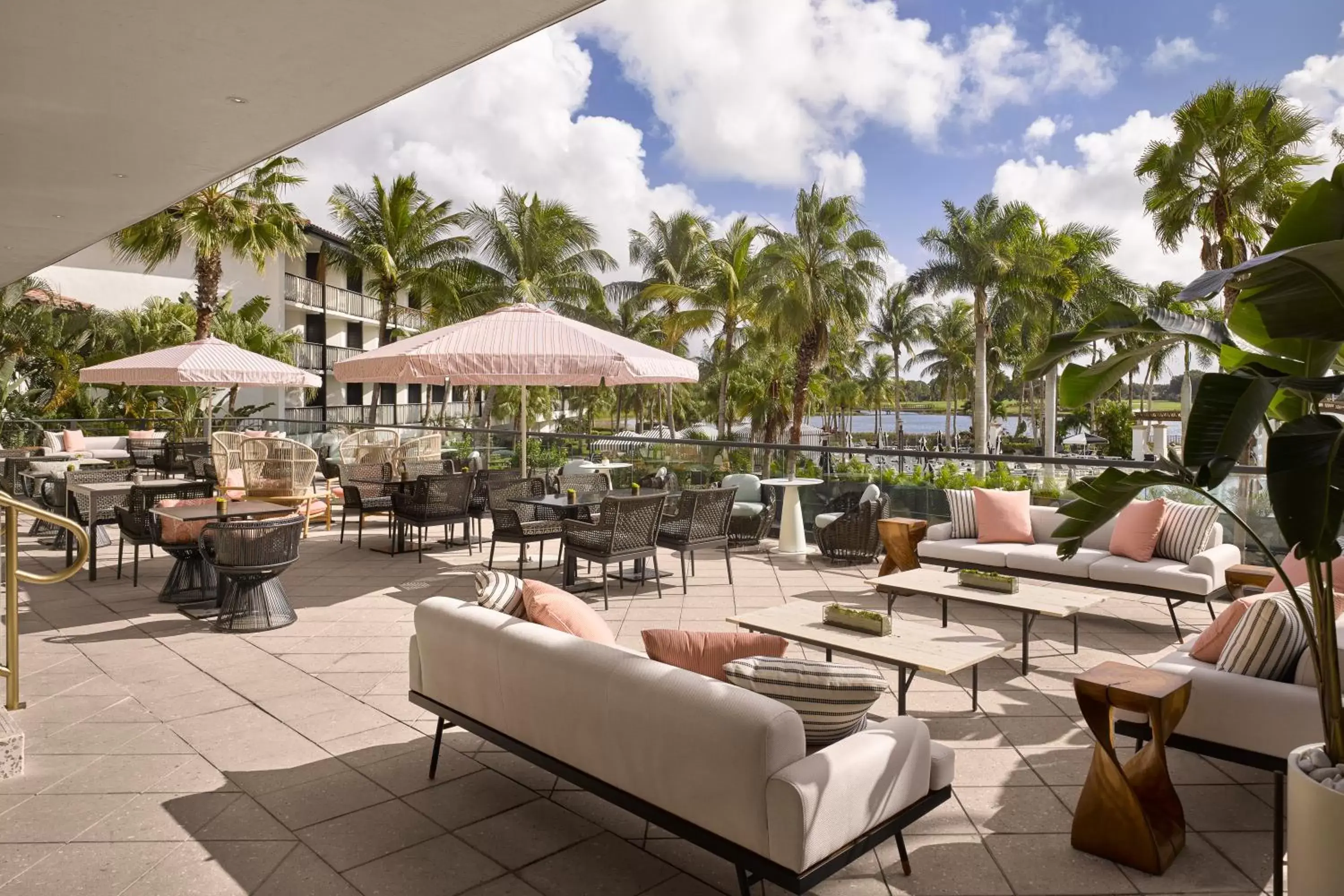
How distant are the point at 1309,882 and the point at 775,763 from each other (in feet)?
4.50

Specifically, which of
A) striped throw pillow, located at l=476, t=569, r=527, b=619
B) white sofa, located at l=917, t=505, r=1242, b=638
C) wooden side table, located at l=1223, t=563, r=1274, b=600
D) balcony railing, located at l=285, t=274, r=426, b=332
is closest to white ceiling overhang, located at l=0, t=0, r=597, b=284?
striped throw pillow, located at l=476, t=569, r=527, b=619

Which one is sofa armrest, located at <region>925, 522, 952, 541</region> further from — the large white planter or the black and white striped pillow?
the large white planter

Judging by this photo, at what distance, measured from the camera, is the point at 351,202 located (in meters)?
28.1

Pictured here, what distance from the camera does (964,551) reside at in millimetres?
7074

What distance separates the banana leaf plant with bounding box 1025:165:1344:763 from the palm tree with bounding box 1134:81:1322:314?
22350 mm

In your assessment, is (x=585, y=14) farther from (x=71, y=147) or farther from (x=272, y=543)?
(x=272, y=543)

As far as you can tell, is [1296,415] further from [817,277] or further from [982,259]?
[982,259]

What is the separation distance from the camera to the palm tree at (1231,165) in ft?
71.4

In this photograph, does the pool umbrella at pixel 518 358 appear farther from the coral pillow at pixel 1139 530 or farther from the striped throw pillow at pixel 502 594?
the coral pillow at pixel 1139 530

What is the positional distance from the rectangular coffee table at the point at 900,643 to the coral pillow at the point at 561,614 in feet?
3.62

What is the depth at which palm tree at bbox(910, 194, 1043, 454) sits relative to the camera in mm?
40750

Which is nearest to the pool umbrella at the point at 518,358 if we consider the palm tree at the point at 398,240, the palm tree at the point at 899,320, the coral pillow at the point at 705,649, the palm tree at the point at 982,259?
the coral pillow at the point at 705,649

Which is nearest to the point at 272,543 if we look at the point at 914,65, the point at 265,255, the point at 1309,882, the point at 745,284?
the point at 1309,882

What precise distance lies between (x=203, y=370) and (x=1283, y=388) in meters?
9.54
